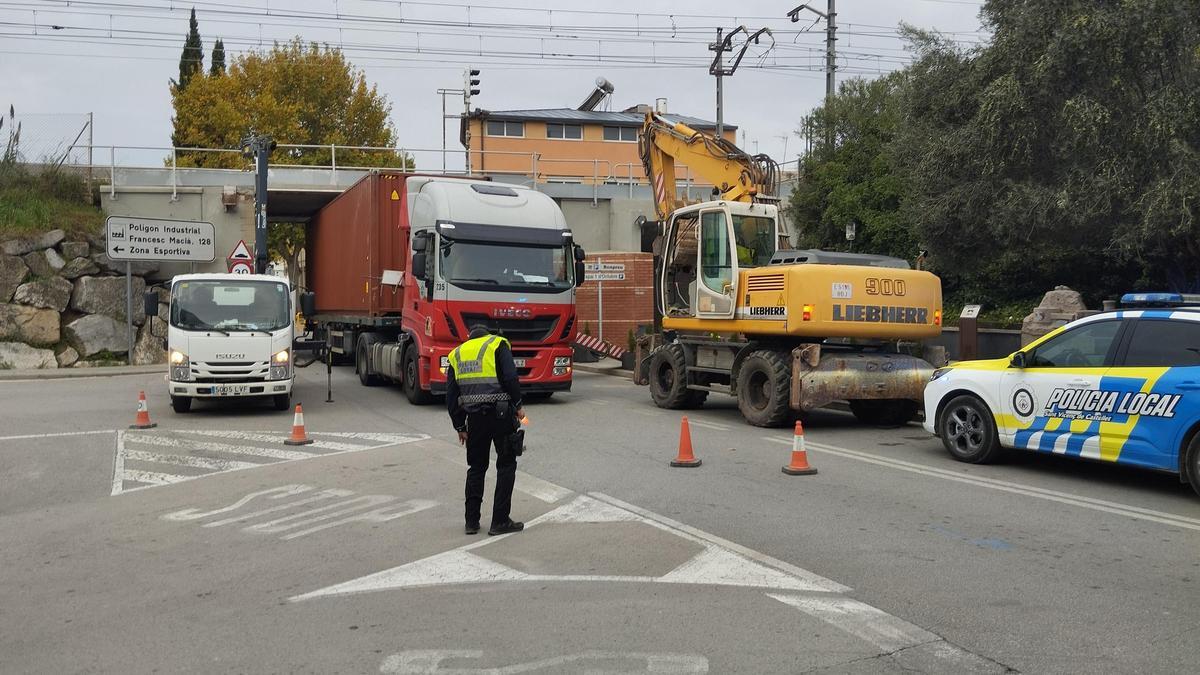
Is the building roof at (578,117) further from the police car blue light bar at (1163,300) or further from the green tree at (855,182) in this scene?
the police car blue light bar at (1163,300)

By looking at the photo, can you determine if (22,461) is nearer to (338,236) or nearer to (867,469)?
(867,469)

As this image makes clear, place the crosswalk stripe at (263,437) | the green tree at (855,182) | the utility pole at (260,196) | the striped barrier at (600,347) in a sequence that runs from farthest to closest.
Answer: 1. the green tree at (855,182)
2. the utility pole at (260,196)
3. the striped barrier at (600,347)
4. the crosswalk stripe at (263,437)

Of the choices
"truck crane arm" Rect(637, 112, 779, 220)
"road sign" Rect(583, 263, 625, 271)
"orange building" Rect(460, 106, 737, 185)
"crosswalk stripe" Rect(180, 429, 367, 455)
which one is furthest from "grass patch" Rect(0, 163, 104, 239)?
"orange building" Rect(460, 106, 737, 185)

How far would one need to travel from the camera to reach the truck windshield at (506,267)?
16125mm

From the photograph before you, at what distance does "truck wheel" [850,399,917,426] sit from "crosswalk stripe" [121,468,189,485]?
29.4 feet

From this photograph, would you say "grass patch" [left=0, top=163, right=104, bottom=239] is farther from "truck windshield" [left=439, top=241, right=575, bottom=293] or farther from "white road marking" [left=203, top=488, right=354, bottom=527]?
"white road marking" [left=203, top=488, right=354, bottom=527]

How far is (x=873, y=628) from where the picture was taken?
537cm

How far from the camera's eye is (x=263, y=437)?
13.5 m

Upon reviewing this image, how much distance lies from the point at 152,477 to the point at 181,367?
494cm

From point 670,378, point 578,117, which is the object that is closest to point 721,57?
point 670,378

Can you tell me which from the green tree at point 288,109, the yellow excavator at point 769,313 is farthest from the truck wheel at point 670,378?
the green tree at point 288,109

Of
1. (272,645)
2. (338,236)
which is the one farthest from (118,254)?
(272,645)

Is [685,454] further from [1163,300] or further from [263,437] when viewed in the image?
[263,437]

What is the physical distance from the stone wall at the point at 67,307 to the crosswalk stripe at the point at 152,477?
1653cm
